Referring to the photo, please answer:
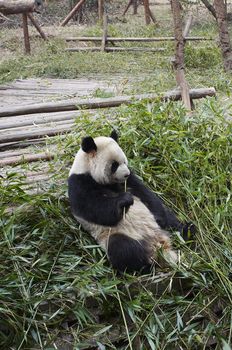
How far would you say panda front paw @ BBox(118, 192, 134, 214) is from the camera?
3.54 meters

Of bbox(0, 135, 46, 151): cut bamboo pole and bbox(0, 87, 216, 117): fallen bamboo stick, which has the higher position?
bbox(0, 87, 216, 117): fallen bamboo stick

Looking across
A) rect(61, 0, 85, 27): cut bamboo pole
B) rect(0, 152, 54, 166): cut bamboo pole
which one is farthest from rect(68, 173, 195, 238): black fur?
rect(61, 0, 85, 27): cut bamboo pole

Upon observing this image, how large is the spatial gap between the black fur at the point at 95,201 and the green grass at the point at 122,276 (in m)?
0.18

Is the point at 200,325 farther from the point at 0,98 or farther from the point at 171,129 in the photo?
the point at 0,98

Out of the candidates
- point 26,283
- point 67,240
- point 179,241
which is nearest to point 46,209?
point 67,240

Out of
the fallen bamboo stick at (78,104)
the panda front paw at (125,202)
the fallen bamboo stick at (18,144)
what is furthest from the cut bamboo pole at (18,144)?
the panda front paw at (125,202)

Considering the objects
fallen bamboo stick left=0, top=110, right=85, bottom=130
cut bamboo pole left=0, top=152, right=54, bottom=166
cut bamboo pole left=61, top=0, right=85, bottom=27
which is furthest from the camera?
cut bamboo pole left=61, top=0, right=85, bottom=27

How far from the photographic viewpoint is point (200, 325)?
3.33 metres

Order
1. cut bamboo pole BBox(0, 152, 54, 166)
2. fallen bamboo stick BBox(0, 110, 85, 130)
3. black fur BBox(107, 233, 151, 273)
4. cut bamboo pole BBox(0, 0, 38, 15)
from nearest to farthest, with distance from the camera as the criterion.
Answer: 1. black fur BBox(107, 233, 151, 273)
2. cut bamboo pole BBox(0, 152, 54, 166)
3. fallen bamboo stick BBox(0, 110, 85, 130)
4. cut bamboo pole BBox(0, 0, 38, 15)

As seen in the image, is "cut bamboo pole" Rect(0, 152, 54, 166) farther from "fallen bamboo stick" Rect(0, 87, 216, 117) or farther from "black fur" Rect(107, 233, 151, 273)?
"black fur" Rect(107, 233, 151, 273)

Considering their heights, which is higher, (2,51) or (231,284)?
(231,284)

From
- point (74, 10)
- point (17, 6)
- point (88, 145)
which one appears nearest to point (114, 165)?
point (88, 145)

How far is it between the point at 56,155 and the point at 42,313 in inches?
62.6

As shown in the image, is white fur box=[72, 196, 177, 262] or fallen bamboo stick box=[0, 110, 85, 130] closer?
white fur box=[72, 196, 177, 262]
